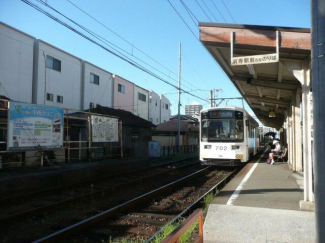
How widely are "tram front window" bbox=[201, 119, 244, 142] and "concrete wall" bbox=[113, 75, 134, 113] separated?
22.0 m

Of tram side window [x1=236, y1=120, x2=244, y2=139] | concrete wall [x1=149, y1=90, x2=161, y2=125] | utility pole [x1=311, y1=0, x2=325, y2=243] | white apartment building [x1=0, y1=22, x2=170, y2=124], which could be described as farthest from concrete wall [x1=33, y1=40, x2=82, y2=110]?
utility pole [x1=311, y1=0, x2=325, y2=243]

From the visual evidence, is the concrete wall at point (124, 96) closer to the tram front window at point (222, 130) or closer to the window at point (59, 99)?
the window at point (59, 99)

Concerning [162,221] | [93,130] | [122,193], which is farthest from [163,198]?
[93,130]

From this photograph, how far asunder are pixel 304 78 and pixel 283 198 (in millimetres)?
2985

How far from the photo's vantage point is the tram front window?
14461 millimetres

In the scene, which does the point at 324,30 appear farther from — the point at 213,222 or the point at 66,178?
the point at 66,178

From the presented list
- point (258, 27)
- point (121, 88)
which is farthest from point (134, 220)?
point (121, 88)

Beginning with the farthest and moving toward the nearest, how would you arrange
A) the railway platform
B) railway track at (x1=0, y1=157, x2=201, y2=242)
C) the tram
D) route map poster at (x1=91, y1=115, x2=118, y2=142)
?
route map poster at (x1=91, y1=115, x2=118, y2=142) → the tram → railway track at (x1=0, y1=157, x2=201, y2=242) → the railway platform

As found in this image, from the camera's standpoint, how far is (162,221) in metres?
6.62

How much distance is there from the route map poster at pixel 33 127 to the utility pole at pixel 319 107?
999 centimetres

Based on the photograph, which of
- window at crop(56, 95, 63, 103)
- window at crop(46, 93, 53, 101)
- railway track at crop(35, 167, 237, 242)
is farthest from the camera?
window at crop(56, 95, 63, 103)

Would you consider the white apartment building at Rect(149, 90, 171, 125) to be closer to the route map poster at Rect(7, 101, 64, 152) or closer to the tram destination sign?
the route map poster at Rect(7, 101, 64, 152)

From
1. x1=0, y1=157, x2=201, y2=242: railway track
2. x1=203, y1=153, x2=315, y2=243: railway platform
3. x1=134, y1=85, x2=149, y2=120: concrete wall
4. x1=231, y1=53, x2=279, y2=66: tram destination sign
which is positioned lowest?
x1=0, y1=157, x2=201, y2=242: railway track

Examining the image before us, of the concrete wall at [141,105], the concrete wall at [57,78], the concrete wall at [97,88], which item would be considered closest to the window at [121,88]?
the concrete wall at [97,88]
